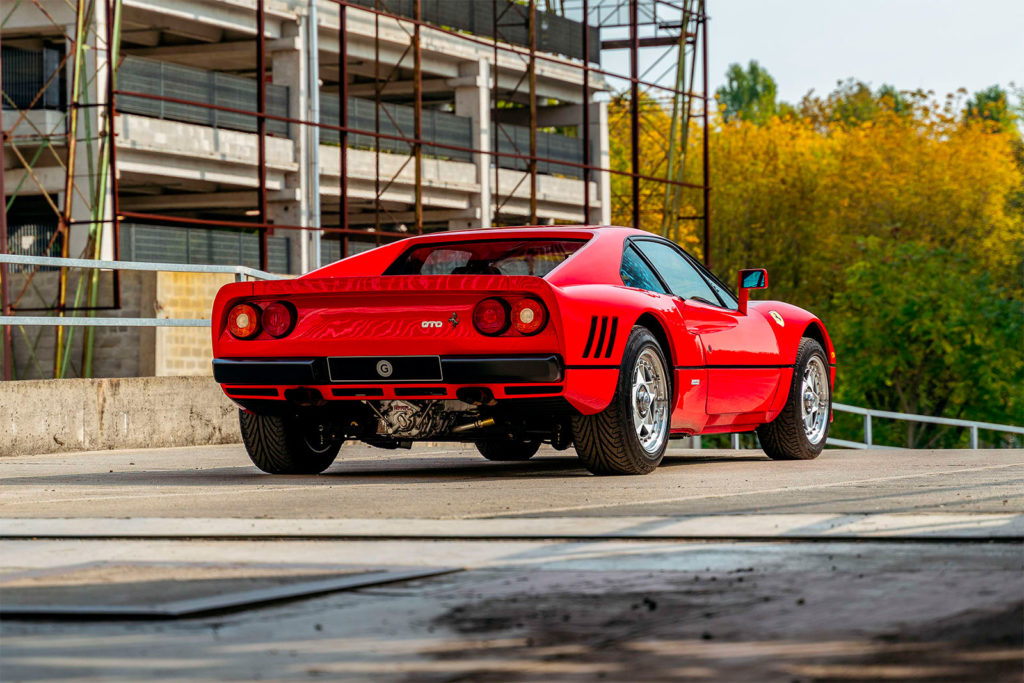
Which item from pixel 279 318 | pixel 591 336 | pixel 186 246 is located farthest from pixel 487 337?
pixel 186 246

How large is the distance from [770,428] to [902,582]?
588cm

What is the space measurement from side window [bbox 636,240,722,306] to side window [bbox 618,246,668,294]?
9 centimetres

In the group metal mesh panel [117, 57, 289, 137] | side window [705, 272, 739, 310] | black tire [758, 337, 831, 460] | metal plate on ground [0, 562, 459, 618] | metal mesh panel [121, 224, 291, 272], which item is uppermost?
metal mesh panel [117, 57, 289, 137]

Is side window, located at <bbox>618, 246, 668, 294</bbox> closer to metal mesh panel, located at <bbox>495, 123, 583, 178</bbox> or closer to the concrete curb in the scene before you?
the concrete curb

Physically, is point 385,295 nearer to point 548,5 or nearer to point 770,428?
point 770,428

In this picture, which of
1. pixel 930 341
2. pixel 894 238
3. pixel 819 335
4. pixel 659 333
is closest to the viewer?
pixel 659 333

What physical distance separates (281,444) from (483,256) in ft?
4.83

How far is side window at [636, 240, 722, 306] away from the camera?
909 centimetres

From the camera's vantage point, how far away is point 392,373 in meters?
7.91

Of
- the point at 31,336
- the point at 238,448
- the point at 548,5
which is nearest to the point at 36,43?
the point at 31,336

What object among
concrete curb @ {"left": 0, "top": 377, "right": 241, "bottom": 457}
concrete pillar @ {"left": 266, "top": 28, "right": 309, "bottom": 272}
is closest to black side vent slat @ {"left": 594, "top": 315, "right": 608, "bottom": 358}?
concrete curb @ {"left": 0, "top": 377, "right": 241, "bottom": 457}

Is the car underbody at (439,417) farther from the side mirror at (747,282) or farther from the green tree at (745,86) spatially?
the green tree at (745,86)

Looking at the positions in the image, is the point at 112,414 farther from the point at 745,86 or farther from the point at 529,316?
the point at 745,86

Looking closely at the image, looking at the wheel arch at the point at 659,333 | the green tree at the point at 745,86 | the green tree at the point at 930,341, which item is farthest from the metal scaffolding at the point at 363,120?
the green tree at the point at 745,86
